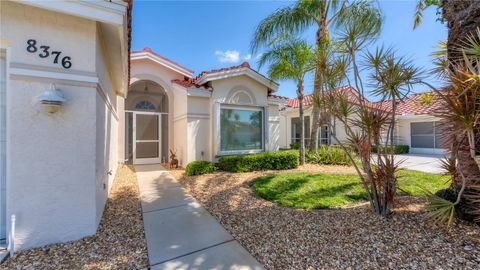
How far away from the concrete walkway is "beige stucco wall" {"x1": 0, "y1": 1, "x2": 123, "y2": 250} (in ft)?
4.11

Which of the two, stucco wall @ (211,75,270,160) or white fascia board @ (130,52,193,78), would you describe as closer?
stucco wall @ (211,75,270,160)

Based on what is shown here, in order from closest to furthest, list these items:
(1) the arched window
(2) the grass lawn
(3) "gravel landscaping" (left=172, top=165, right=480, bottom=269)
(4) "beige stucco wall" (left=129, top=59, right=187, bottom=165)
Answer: (3) "gravel landscaping" (left=172, top=165, right=480, bottom=269)
(2) the grass lawn
(4) "beige stucco wall" (left=129, top=59, right=187, bottom=165)
(1) the arched window

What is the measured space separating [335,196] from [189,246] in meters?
4.18

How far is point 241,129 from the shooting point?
10945mm

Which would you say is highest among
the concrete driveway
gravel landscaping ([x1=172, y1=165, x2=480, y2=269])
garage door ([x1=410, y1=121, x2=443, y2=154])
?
garage door ([x1=410, y1=121, x2=443, y2=154])

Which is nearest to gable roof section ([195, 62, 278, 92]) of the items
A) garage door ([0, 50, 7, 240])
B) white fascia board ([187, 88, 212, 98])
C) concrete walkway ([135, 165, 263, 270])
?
white fascia board ([187, 88, 212, 98])

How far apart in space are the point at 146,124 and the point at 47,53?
30.9ft

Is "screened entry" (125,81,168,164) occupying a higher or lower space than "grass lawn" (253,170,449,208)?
higher

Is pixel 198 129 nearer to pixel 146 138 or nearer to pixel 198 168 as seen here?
pixel 198 168

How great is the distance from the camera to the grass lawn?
5.52 metres

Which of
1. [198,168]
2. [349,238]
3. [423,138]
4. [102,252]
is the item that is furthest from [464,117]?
[423,138]

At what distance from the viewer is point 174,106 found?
40.0 feet

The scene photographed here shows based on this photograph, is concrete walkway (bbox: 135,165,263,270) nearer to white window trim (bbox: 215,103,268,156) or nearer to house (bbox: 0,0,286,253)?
house (bbox: 0,0,286,253)

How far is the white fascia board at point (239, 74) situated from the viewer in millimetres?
10043
